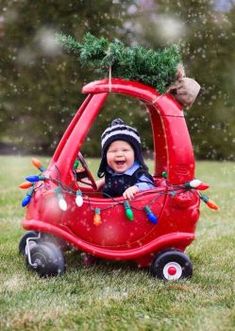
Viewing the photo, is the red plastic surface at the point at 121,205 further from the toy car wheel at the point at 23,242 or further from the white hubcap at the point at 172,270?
the toy car wheel at the point at 23,242

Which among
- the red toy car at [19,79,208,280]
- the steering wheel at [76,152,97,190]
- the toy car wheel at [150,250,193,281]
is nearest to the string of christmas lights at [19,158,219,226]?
the red toy car at [19,79,208,280]

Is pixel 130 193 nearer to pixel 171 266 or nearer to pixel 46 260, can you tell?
pixel 171 266

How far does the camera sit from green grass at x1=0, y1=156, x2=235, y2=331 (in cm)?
256

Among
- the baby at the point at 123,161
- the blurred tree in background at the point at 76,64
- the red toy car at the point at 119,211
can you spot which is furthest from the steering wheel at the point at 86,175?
the blurred tree in background at the point at 76,64

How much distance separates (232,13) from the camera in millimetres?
13039

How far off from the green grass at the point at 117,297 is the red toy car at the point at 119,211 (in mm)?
117

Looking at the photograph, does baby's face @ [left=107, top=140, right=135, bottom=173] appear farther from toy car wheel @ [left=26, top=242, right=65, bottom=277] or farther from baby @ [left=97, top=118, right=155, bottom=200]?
toy car wheel @ [left=26, top=242, right=65, bottom=277]

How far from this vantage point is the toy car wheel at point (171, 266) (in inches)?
131

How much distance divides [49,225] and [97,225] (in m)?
0.25

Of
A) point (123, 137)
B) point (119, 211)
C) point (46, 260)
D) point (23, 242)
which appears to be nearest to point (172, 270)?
point (119, 211)

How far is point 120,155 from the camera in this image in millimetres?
3541

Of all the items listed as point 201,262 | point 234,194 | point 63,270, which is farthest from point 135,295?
point 234,194

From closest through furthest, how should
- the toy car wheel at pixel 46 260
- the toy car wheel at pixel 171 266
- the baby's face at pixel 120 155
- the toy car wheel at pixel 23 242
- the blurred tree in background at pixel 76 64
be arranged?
1. the toy car wheel at pixel 46 260
2. the toy car wheel at pixel 171 266
3. the baby's face at pixel 120 155
4. the toy car wheel at pixel 23 242
5. the blurred tree in background at pixel 76 64

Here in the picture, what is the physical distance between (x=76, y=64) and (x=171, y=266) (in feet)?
31.4
